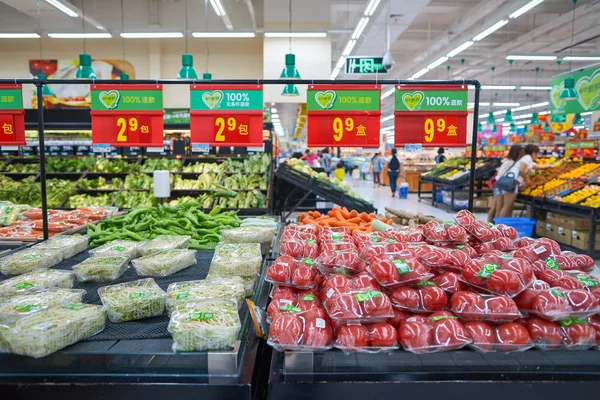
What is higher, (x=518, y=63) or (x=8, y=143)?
(x=518, y=63)

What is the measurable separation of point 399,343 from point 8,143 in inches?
129

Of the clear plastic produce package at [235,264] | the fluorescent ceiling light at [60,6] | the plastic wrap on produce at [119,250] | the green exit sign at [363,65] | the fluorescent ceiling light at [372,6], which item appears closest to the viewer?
the clear plastic produce package at [235,264]

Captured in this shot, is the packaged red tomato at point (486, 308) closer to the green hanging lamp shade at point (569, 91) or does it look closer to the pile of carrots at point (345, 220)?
the pile of carrots at point (345, 220)

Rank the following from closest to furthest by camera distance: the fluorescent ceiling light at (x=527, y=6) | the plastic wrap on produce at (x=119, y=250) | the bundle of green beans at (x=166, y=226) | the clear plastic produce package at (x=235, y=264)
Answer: the clear plastic produce package at (x=235, y=264) < the plastic wrap on produce at (x=119, y=250) < the bundle of green beans at (x=166, y=226) < the fluorescent ceiling light at (x=527, y=6)

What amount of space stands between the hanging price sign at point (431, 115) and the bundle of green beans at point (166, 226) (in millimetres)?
1644

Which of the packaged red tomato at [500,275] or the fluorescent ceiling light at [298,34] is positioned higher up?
Answer: the fluorescent ceiling light at [298,34]

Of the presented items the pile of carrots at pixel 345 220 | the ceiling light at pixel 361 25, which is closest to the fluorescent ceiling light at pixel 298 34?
the ceiling light at pixel 361 25

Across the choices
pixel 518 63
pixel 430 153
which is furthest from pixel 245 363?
pixel 430 153

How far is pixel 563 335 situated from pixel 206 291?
1.48m

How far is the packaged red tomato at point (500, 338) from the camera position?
1.54 meters

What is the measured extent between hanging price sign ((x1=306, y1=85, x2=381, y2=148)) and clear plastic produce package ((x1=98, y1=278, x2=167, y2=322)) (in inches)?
73.9

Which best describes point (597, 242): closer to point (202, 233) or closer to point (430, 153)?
point (202, 233)

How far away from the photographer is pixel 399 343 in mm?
1581

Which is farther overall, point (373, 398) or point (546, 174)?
point (546, 174)
